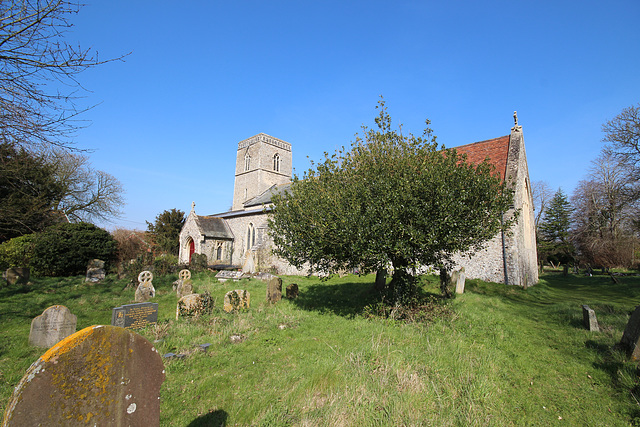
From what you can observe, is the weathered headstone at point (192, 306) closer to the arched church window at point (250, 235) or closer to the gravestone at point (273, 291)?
the gravestone at point (273, 291)

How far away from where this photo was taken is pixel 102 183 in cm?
2923

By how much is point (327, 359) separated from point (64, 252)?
62.4 feet

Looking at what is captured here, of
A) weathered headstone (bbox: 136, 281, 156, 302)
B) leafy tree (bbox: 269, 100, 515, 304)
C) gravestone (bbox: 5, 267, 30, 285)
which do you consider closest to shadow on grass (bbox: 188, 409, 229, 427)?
leafy tree (bbox: 269, 100, 515, 304)

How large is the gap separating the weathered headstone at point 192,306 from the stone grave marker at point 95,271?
10.5 m

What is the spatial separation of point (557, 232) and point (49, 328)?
4880 cm

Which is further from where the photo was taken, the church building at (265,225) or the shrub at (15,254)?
the shrub at (15,254)

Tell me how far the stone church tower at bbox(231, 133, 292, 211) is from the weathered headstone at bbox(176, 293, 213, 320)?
90.1 feet

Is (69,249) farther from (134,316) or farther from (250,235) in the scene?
(134,316)

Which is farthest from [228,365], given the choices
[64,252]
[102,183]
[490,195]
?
[102,183]

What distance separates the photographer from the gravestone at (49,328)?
6609 mm

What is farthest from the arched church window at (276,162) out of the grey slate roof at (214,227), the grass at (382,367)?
the grass at (382,367)

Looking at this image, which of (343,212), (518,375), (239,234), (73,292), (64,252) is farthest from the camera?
(239,234)

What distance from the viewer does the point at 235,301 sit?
10164 mm

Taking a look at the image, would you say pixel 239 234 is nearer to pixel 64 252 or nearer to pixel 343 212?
pixel 64 252
